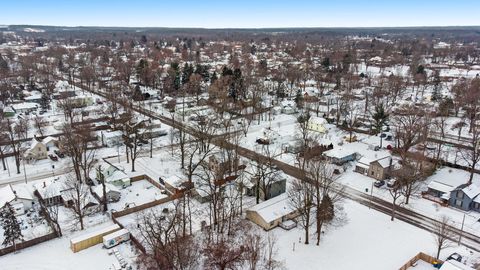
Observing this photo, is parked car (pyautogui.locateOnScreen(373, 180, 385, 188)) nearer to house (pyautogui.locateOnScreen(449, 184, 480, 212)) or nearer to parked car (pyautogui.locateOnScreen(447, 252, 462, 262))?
house (pyautogui.locateOnScreen(449, 184, 480, 212))

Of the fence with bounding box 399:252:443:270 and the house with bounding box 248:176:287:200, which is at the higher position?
the house with bounding box 248:176:287:200

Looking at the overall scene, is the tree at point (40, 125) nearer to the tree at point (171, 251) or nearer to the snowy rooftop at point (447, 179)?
the tree at point (171, 251)

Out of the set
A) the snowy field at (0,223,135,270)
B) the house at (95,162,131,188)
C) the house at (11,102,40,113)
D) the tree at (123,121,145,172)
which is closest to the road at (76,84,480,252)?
the tree at (123,121,145,172)

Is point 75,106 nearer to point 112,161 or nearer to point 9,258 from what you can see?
point 112,161

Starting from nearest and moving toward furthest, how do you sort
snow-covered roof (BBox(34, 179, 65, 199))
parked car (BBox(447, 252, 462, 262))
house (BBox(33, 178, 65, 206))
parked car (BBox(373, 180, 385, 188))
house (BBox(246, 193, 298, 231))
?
1. parked car (BBox(447, 252, 462, 262))
2. house (BBox(246, 193, 298, 231))
3. house (BBox(33, 178, 65, 206))
4. snow-covered roof (BBox(34, 179, 65, 199))
5. parked car (BBox(373, 180, 385, 188))

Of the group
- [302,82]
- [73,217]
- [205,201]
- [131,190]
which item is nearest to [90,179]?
[131,190]

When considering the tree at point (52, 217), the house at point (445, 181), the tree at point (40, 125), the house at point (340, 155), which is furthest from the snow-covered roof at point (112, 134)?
the house at point (445, 181)

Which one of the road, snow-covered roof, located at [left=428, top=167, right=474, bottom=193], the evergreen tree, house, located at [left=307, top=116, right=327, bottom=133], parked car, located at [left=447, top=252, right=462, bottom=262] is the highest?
the evergreen tree
